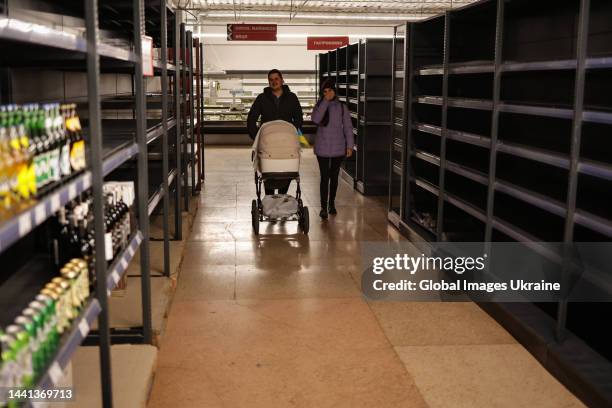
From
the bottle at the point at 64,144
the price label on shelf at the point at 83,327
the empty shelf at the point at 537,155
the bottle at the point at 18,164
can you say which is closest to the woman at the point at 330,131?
the empty shelf at the point at 537,155

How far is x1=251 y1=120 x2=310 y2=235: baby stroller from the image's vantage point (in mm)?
6945

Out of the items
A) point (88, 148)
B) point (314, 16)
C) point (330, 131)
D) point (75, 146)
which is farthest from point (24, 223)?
point (314, 16)

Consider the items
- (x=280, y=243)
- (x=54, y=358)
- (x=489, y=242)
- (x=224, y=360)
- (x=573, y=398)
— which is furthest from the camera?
(x=280, y=243)

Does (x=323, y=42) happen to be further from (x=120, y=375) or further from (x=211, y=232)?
(x=120, y=375)

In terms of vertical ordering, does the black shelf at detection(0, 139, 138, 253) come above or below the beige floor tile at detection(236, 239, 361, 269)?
above

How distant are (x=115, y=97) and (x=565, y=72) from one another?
3857mm

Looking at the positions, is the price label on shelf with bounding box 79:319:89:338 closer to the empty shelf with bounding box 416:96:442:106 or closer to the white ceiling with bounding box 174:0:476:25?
the empty shelf with bounding box 416:96:442:106

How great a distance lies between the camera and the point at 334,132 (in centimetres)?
809

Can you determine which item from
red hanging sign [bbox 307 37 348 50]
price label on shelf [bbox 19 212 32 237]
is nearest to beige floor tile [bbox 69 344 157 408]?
price label on shelf [bbox 19 212 32 237]

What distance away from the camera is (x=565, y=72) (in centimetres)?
462

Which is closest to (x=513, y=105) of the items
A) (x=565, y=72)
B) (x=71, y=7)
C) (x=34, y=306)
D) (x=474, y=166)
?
(x=565, y=72)

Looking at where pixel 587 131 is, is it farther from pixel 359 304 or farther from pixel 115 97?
pixel 115 97

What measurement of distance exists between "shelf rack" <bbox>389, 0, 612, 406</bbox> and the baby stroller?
115cm

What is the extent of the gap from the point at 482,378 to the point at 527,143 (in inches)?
81.2
